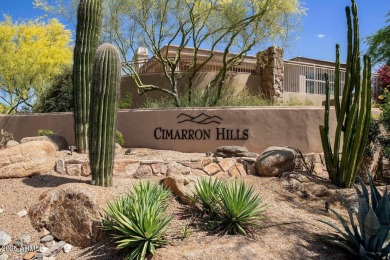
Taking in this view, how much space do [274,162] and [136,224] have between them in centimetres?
427

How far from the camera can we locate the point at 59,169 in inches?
328

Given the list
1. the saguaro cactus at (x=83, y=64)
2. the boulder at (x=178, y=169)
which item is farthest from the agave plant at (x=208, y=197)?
the saguaro cactus at (x=83, y=64)

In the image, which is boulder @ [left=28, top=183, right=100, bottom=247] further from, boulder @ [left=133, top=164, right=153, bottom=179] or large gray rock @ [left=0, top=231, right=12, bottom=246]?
boulder @ [left=133, top=164, right=153, bottom=179]

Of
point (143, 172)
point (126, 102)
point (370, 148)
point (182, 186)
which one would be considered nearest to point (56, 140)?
point (143, 172)

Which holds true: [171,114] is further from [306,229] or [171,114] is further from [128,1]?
[128,1]

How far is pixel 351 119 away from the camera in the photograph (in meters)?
8.20

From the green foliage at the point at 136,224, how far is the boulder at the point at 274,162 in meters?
3.44

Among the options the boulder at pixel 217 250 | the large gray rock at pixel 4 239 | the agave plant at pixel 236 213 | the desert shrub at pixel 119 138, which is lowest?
the large gray rock at pixel 4 239

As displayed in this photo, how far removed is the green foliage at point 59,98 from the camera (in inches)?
524

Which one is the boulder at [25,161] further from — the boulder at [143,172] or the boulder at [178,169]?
the boulder at [178,169]

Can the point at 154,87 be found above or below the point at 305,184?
above

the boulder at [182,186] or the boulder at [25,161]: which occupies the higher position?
the boulder at [25,161]

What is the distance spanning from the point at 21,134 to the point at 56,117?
1.80m

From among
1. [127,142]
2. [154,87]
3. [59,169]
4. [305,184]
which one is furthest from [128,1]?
[305,184]
